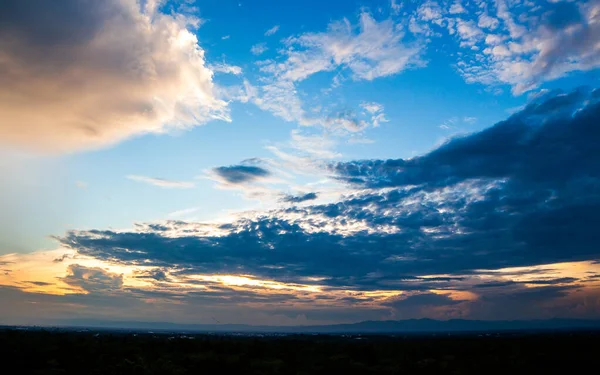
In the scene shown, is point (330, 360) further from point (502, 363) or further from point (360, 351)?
point (502, 363)

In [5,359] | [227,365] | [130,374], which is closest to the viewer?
[130,374]

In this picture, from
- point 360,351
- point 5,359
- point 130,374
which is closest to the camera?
point 130,374

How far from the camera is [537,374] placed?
2060 inches

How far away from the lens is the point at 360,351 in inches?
3199

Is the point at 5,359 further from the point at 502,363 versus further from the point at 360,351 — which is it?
the point at 502,363

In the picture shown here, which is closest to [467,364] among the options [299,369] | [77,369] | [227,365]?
[299,369]

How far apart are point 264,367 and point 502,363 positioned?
36945 millimetres

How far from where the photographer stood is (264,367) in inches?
2116

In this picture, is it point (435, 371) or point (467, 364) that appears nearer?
point (435, 371)

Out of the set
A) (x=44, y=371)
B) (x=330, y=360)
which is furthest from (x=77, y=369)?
(x=330, y=360)

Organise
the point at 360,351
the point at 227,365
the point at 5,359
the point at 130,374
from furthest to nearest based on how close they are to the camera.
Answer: the point at 360,351 < the point at 5,359 < the point at 227,365 < the point at 130,374

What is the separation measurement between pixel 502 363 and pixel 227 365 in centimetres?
4193

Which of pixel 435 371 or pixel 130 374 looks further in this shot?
pixel 435 371

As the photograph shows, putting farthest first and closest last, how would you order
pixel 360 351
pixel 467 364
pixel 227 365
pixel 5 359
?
1. pixel 360 351
2. pixel 467 364
3. pixel 5 359
4. pixel 227 365
